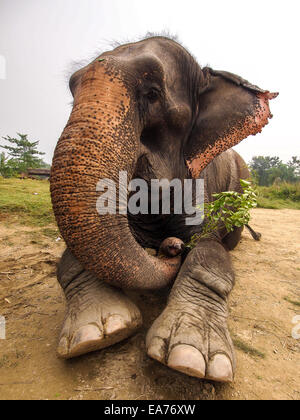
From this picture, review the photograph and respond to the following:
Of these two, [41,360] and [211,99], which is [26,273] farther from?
[211,99]

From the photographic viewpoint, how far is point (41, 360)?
4.20ft

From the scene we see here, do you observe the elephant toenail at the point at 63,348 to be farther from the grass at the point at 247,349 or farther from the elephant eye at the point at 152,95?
the elephant eye at the point at 152,95

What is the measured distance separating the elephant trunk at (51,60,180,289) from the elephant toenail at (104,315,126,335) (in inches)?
6.6

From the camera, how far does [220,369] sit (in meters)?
1.10

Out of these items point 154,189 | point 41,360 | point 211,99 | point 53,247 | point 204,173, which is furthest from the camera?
point 53,247

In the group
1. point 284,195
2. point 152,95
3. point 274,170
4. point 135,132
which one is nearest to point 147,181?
point 135,132

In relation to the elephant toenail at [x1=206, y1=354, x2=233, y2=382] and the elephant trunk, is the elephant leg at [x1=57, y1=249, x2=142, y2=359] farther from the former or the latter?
the elephant toenail at [x1=206, y1=354, x2=233, y2=382]

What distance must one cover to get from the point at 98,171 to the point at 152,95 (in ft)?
2.37

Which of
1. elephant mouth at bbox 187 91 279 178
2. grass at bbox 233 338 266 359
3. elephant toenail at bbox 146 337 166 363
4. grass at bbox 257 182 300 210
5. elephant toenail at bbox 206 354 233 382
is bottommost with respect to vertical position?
grass at bbox 233 338 266 359

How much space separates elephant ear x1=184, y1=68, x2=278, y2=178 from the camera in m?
2.00

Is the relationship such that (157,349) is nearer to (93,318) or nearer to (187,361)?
(187,361)

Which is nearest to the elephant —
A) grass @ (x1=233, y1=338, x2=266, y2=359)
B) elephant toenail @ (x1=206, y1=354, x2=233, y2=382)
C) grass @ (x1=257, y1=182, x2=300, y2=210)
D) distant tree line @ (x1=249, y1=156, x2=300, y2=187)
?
elephant toenail @ (x1=206, y1=354, x2=233, y2=382)

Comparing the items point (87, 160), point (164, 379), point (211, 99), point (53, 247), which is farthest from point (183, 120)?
point (53, 247)

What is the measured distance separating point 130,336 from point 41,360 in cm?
45
